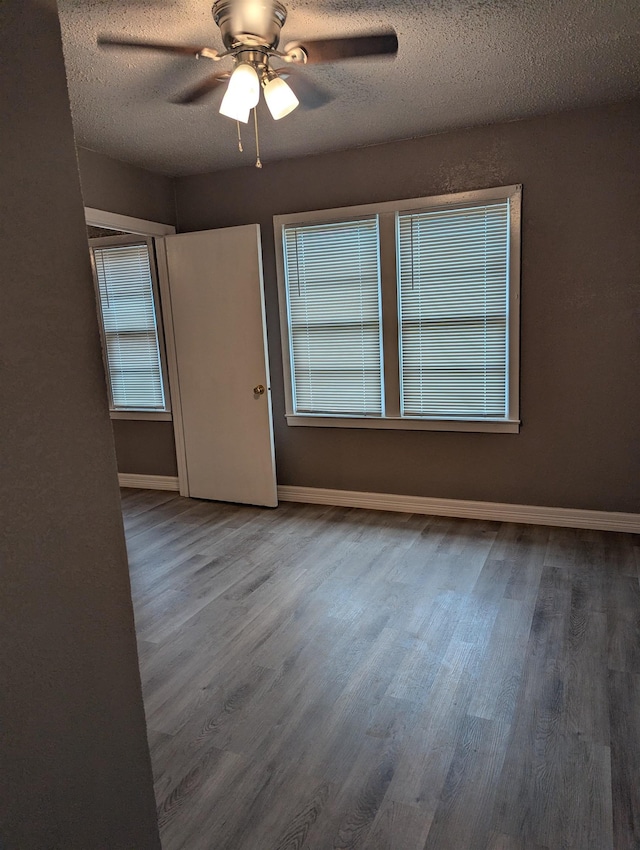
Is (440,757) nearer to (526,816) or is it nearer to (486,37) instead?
(526,816)

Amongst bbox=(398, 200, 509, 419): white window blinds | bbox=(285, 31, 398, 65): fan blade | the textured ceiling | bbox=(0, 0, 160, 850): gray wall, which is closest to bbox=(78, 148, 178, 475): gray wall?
the textured ceiling

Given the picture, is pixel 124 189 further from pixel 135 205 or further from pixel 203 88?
pixel 203 88

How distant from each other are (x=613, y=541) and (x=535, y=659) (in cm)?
152

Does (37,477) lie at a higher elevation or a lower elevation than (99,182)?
lower

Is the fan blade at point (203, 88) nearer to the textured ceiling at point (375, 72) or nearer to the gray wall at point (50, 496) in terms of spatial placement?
the textured ceiling at point (375, 72)

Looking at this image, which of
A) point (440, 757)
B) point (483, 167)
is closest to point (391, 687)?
point (440, 757)

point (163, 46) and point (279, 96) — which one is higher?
point (163, 46)

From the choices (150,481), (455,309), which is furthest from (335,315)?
(150,481)

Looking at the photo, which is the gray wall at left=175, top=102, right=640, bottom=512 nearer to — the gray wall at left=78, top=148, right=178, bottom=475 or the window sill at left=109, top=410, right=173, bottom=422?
the gray wall at left=78, top=148, right=178, bottom=475

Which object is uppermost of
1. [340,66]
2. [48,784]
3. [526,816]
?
[340,66]

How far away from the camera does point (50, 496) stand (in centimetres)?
89

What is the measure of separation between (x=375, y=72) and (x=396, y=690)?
2.81 m

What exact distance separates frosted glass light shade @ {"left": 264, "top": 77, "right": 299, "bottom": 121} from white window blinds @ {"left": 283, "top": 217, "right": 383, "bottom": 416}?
61.4 inches

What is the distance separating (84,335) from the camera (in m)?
0.94
